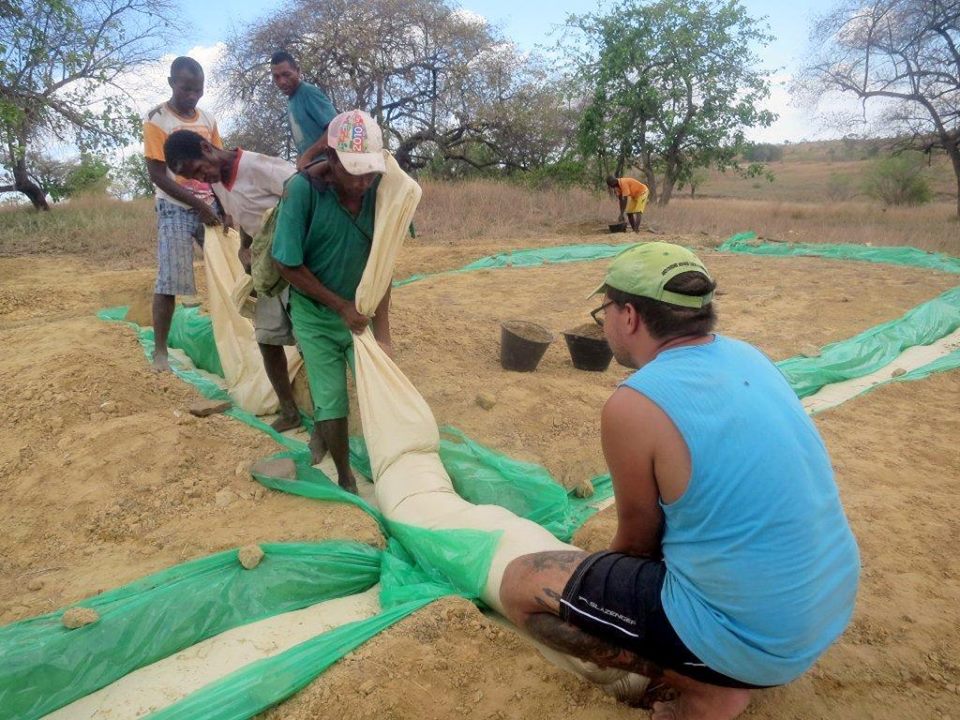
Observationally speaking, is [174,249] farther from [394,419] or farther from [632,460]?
[632,460]

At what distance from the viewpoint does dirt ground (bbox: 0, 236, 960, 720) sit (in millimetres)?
1662

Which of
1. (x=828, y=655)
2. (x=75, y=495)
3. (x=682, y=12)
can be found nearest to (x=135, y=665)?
(x=75, y=495)

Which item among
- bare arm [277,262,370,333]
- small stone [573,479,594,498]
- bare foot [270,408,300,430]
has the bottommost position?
small stone [573,479,594,498]

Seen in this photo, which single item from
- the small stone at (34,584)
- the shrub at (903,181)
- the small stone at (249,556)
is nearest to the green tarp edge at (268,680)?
the small stone at (249,556)

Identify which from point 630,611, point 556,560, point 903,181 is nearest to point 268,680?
point 556,560

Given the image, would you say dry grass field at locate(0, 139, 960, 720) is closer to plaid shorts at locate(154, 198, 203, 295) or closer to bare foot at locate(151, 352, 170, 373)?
bare foot at locate(151, 352, 170, 373)

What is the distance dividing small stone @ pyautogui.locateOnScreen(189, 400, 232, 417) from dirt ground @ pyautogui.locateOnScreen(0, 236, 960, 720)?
0.07 metres

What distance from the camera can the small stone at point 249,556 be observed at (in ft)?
6.57

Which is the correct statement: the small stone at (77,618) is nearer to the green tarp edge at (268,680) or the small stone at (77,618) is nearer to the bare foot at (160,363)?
the green tarp edge at (268,680)

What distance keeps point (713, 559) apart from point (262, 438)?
7.36ft

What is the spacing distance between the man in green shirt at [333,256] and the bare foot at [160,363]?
54.2 inches

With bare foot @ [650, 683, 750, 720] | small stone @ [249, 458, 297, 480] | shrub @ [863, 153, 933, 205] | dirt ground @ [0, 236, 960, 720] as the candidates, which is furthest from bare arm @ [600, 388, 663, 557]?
shrub @ [863, 153, 933, 205]

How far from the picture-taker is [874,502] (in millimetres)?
2594

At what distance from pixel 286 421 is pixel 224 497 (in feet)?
2.71
